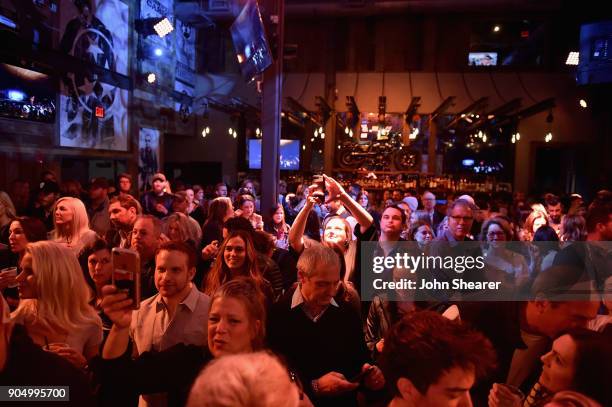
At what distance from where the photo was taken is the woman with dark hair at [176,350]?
1672mm

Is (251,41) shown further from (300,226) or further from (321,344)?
(321,344)

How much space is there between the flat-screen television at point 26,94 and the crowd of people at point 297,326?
446 centimetres

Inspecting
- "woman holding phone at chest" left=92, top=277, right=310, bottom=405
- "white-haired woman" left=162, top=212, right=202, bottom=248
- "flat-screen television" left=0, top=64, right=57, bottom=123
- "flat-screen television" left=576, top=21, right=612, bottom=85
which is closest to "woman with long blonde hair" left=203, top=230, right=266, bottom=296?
"white-haired woman" left=162, top=212, right=202, bottom=248

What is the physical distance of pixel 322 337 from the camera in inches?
86.6

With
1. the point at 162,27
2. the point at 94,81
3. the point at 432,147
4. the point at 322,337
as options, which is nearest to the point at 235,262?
the point at 322,337

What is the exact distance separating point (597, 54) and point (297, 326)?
7811mm

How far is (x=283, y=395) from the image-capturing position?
113 cm

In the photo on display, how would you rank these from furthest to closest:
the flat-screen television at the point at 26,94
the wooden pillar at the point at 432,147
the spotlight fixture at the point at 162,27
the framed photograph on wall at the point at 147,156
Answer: the wooden pillar at the point at 432,147 → the framed photograph on wall at the point at 147,156 → the spotlight fixture at the point at 162,27 → the flat-screen television at the point at 26,94

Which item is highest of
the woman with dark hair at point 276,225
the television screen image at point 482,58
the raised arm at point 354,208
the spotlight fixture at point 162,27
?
the television screen image at point 482,58

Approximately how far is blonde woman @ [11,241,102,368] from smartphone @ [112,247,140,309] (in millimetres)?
555

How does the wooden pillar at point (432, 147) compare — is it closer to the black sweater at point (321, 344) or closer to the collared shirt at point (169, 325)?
the black sweater at point (321, 344)

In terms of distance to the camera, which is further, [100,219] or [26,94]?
[26,94]

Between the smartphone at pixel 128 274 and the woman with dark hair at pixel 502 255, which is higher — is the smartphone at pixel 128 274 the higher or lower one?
the higher one

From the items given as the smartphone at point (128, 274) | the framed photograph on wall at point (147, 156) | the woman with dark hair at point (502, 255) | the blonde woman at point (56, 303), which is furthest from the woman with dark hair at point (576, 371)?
the framed photograph on wall at point (147, 156)
